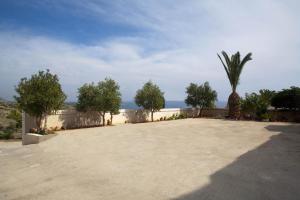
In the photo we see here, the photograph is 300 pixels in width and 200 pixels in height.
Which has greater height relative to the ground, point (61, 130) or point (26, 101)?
point (26, 101)

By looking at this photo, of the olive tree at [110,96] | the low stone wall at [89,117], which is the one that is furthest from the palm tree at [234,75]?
the olive tree at [110,96]

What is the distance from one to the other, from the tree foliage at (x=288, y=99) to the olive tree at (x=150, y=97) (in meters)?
11.6

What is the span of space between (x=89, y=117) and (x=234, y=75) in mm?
15613

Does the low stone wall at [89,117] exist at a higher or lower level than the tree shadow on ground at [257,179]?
higher

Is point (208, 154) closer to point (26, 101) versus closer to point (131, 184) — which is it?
point (131, 184)

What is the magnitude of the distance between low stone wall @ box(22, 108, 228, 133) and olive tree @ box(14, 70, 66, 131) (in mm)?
1224

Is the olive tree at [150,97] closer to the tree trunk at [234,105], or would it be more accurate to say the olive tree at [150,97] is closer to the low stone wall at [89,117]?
the low stone wall at [89,117]

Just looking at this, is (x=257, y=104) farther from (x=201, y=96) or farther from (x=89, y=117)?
(x=89, y=117)

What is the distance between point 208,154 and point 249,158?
1.59 meters

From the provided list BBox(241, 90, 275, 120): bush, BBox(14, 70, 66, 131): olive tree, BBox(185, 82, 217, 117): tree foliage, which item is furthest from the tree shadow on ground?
BBox(185, 82, 217, 117): tree foliage

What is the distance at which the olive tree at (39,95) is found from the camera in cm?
1839

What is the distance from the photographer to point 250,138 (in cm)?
1622

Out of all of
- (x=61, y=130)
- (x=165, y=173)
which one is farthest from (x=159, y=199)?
(x=61, y=130)

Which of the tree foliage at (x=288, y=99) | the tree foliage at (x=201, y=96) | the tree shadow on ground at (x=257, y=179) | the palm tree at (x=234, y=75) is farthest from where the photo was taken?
the tree foliage at (x=201, y=96)
